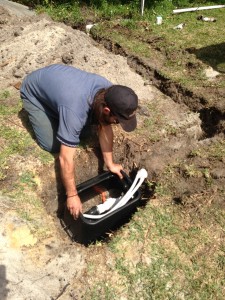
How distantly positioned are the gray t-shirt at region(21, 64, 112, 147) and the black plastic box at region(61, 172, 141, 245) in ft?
2.29

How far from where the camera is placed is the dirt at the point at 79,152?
2887 mm

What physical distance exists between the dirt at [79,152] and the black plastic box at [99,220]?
16cm

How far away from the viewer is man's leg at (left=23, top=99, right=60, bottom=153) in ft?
12.8

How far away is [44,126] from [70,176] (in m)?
1.01

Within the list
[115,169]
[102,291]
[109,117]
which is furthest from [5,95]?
[102,291]

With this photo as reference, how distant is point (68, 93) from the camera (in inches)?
124

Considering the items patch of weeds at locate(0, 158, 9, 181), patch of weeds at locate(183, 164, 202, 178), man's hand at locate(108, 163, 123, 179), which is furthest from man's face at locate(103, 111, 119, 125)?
patch of weeds at locate(0, 158, 9, 181)

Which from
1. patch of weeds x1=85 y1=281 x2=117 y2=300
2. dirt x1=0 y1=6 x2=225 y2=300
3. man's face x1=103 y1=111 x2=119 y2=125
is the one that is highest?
man's face x1=103 y1=111 x2=119 y2=125

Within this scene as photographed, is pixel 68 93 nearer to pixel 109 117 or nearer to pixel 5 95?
pixel 109 117

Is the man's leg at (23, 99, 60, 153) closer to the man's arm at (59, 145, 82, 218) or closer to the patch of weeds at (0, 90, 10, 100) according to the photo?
the man's arm at (59, 145, 82, 218)

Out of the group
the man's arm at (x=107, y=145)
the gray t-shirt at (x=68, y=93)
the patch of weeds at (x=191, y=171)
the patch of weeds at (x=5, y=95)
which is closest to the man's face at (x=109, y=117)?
the gray t-shirt at (x=68, y=93)

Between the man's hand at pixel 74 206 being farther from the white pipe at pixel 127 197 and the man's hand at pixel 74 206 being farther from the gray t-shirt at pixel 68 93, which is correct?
the gray t-shirt at pixel 68 93

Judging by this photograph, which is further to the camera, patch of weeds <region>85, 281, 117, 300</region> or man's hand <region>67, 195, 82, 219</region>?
man's hand <region>67, 195, 82, 219</region>

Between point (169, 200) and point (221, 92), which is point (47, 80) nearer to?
point (169, 200)
